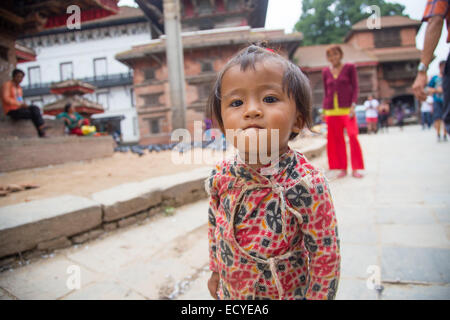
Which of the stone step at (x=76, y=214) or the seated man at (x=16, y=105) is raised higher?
the seated man at (x=16, y=105)

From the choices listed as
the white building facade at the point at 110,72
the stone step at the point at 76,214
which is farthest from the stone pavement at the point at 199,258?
the white building facade at the point at 110,72

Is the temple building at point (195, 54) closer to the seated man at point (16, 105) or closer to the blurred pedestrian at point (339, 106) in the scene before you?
the seated man at point (16, 105)

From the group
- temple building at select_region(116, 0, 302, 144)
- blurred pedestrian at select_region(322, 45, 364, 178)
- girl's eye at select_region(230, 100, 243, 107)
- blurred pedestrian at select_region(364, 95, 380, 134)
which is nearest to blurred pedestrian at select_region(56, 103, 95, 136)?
blurred pedestrian at select_region(322, 45, 364, 178)

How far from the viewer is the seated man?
488cm

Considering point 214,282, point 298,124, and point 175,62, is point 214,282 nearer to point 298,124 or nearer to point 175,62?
point 298,124

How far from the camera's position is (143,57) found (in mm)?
17141

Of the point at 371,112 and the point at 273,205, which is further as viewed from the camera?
the point at 371,112

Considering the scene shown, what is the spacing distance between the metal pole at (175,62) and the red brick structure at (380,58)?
46.9 ft

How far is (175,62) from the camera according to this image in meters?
9.12

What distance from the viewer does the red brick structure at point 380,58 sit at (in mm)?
21469

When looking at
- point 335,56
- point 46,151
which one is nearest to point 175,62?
point 46,151

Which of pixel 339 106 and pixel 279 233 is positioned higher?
pixel 339 106

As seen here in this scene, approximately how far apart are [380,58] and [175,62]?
774 inches
